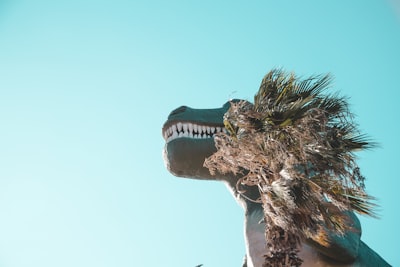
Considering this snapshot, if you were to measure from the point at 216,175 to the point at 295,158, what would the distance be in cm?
201

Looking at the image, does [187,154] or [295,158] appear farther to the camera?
[187,154]

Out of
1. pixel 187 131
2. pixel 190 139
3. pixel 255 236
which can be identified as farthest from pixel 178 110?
pixel 255 236

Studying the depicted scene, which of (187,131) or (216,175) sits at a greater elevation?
(187,131)

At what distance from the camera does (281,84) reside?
6531 millimetres

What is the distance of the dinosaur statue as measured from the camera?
605cm

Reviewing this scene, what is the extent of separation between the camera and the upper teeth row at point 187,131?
7508mm

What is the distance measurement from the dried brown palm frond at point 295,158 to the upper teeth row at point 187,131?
41.0 inches

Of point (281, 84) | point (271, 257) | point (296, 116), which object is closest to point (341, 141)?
point (296, 116)

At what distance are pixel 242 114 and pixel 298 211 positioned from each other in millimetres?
1388

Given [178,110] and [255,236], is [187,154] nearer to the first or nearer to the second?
[178,110]

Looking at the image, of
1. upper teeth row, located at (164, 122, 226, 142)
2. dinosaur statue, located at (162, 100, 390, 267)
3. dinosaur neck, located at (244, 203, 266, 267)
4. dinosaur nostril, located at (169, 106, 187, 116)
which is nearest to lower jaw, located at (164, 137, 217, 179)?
dinosaur statue, located at (162, 100, 390, 267)

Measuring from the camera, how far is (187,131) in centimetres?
755

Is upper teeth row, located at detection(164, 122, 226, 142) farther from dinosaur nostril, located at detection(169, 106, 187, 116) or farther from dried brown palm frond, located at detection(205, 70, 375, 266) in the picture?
dried brown palm frond, located at detection(205, 70, 375, 266)

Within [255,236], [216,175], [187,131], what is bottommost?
[255,236]
